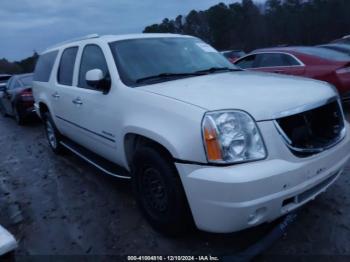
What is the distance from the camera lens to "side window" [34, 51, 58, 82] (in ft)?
19.9

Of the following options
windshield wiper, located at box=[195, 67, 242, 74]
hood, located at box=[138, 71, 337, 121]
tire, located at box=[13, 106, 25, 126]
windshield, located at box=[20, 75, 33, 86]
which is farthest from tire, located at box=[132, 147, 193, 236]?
windshield, located at box=[20, 75, 33, 86]

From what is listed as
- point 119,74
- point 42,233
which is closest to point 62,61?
point 119,74

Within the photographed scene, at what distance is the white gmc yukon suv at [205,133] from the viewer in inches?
107

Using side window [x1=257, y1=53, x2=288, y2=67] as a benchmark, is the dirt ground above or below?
below

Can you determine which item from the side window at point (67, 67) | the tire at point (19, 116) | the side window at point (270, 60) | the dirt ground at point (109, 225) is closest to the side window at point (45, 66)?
the side window at point (67, 67)

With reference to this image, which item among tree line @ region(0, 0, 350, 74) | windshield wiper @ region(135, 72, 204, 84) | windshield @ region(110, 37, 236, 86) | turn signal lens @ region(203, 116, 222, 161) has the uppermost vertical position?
windshield @ region(110, 37, 236, 86)

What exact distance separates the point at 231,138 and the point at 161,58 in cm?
173

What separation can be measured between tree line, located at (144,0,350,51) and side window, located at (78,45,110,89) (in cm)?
3053

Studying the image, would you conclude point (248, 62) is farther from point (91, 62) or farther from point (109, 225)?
point (109, 225)

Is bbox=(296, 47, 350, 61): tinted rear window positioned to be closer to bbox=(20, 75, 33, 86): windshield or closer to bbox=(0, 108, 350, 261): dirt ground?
bbox=(0, 108, 350, 261): dirt ground

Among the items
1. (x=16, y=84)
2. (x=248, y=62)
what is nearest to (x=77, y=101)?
(x=248, y=62)

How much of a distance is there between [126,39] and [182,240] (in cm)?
234

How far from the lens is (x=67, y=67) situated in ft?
17.6

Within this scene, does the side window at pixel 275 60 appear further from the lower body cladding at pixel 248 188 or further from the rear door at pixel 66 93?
the lower body cladding at pixel 248 188
